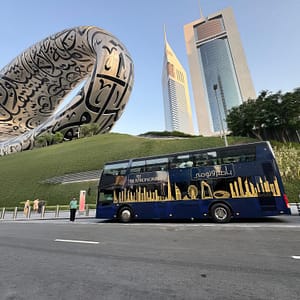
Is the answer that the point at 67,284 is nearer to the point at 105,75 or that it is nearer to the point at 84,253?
the point at 84,253

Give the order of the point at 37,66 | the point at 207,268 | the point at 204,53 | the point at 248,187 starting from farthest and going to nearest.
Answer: the point at 204,53
the point at 37,66
the point at 248,187
the point at 207,268

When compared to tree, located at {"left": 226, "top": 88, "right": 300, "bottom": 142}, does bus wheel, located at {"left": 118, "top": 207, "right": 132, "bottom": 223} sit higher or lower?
lower

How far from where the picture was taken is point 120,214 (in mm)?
10875

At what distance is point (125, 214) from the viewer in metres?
10.7

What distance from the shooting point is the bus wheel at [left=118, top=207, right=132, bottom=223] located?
10633 mm

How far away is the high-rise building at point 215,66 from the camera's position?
7306 cm

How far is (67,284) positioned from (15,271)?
144cm

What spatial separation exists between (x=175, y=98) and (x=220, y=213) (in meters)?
119

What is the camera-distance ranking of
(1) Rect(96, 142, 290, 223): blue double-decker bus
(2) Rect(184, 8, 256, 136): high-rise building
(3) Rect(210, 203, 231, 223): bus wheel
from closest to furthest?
(1) Rect(96, 142, 290, 223): blue double-decker bus < (3) Rect(210, 203, 231, 223): bus wheel < (2) Rect(184, 8, 256, 136): high-rise building

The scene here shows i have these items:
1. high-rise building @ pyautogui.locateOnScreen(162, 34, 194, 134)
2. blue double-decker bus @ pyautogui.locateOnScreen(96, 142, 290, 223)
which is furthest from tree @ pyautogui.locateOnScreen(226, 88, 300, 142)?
high-rise building @ pyautogui.locateOnScreen(162, 34, 194, 134)

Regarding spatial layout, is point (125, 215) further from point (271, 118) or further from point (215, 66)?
point (215, 66)

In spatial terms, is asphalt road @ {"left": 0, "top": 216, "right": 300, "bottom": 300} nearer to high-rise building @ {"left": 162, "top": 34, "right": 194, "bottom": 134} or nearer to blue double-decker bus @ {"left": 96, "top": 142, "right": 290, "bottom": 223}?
blue double-decker bus @ {"left": 96, "top": 142, "right": 290, "bottom": 223}

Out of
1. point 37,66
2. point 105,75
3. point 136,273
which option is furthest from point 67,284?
point 37,66

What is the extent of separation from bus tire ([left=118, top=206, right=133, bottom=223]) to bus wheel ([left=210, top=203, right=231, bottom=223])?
173 inches
